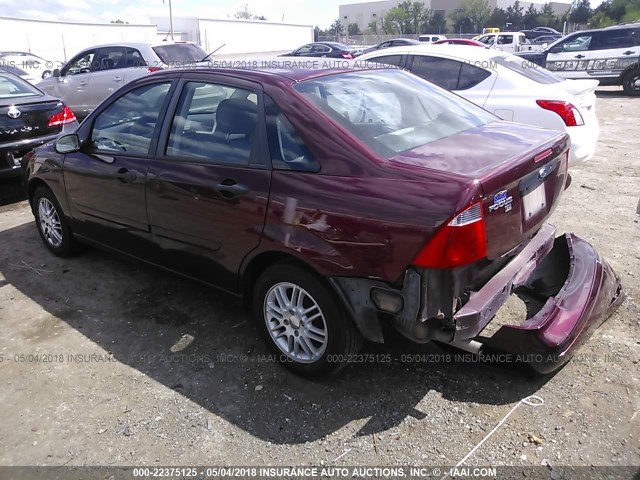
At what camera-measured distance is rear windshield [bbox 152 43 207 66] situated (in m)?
10.0

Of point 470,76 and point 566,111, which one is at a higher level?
point 470,76

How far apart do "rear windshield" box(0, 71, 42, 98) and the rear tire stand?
1519 cm

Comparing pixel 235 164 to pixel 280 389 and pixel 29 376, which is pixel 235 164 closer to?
pixel 280 389

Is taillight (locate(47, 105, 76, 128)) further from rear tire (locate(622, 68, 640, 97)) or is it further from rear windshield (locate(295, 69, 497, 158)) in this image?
rear tire (locate(622, 68, 640, 97))

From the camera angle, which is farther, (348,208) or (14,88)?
(14,88)

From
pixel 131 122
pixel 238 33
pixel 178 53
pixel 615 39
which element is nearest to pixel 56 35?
pixel 238 33

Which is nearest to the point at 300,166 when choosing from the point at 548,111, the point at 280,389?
the point at 280,389

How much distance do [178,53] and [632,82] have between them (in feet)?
42.1

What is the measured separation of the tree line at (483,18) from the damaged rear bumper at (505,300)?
5982 centimetres

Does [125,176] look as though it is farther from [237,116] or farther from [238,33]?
[238,33]

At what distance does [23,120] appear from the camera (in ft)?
21.1

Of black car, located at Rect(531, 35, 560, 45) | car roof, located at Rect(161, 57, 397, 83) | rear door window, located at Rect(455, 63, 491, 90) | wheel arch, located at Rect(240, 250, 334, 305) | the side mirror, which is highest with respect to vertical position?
black car, located at Rect(531, 35, 560, 45)

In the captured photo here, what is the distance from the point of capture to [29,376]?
10.4ft

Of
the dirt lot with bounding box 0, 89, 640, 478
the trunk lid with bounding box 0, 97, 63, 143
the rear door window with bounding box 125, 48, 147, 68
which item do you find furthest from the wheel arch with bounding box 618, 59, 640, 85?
the trunk lid with bounding box 0, 97, 63, 143
